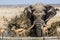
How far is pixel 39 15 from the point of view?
44.4 feet

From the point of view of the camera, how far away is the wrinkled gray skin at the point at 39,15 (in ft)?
42.3

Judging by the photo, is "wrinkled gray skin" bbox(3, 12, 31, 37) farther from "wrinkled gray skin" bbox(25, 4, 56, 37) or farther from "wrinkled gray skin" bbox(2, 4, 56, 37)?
"wrinkled gray skin" bbox(25, 4, 56, 37)

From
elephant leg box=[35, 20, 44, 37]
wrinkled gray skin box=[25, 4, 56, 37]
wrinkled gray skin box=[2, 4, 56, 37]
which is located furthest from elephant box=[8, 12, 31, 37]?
elephant leg box=[35, 20, 44, 37]

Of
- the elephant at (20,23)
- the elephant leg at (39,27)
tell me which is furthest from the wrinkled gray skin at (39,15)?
the elephant at (20,23)

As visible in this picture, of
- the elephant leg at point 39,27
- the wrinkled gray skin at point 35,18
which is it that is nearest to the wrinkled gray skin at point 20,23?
the wrinkled gray skin at point 35,18

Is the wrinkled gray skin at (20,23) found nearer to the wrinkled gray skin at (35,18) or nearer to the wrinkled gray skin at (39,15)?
the wrinkled gray skin at (35,18)

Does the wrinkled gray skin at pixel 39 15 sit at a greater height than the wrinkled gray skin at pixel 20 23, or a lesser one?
greater

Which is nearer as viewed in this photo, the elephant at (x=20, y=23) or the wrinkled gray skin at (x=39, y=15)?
the wrinkled gray skin at (x=39, y=15)

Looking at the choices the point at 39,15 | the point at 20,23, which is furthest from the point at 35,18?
the point at 20,23

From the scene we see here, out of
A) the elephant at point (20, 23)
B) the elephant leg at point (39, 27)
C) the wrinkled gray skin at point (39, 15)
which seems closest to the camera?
the elephant leg at point (39, 27)

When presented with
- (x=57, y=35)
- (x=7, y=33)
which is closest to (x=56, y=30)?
(x=57, y=35)

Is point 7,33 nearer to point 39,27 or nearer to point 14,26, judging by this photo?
point 39,27

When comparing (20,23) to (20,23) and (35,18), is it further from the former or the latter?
(35,18)

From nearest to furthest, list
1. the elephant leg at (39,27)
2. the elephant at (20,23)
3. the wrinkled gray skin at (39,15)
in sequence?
the elephant leg at (39,27) → the wrinkled gray skin at (39,15) → the elephant at (20,23)
